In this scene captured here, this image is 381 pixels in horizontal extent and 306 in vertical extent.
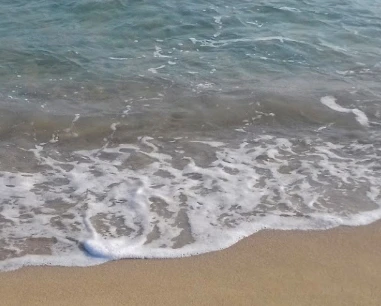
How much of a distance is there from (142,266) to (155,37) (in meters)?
5.27

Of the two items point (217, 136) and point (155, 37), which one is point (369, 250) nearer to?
point (217, 136)

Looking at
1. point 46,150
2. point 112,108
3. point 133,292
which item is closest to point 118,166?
point 46,150

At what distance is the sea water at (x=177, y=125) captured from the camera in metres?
4.34

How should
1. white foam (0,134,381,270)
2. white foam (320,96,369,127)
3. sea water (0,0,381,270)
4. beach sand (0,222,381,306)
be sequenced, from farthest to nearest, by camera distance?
white foam (320,96,369,127) → sea water (0,0,381,270) → white foam (0,134,381,270) → beach sand (0,222,381,306)

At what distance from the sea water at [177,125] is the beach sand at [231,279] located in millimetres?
150

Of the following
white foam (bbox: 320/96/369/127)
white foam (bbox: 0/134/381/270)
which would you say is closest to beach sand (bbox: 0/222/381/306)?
white foam (bbox: 0/134/381/270)

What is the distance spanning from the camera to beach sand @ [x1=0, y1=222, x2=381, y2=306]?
3549mm

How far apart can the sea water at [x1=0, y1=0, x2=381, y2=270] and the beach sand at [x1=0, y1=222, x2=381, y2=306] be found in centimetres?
15

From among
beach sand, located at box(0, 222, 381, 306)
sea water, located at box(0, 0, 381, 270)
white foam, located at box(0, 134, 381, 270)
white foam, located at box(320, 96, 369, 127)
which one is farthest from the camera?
white foam, located at box(320, 96, 369, 127)

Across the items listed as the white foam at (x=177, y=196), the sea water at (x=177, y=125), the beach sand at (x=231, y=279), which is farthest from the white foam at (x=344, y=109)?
the beach sand at (x=231, y=279)

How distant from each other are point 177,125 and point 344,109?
6.04 feet

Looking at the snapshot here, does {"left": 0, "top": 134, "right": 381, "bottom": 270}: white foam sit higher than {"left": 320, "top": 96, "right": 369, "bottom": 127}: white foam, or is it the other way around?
{"left": 0, "top": 134, "right": 381, "bottom": 270}: white foam

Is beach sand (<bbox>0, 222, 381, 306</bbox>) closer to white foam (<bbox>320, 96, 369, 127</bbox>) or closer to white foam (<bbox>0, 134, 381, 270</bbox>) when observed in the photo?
white foam (<bbox>0, 134, 381, 270</bbox>)

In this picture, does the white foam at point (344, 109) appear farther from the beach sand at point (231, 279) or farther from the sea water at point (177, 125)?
the beach sand at point (231, 279)
